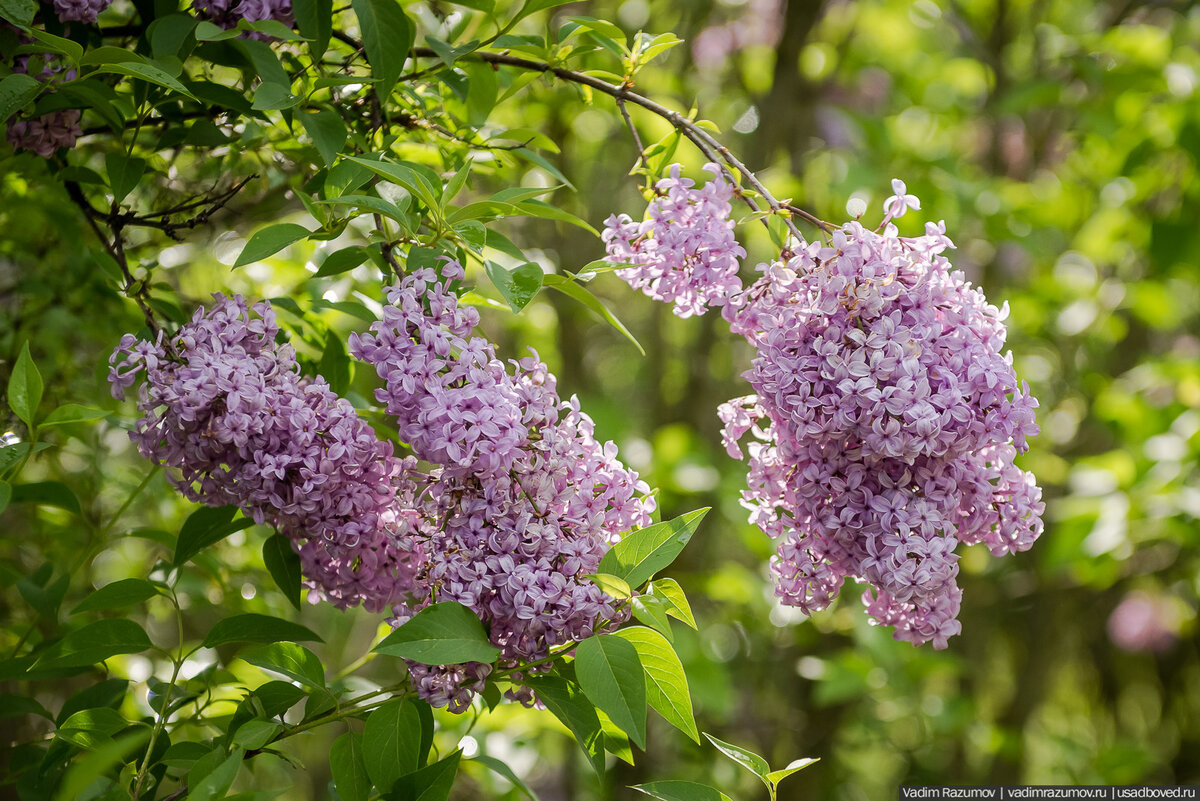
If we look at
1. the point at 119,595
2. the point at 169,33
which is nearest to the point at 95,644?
the point at 119,595

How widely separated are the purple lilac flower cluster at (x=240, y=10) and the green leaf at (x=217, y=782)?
678mm

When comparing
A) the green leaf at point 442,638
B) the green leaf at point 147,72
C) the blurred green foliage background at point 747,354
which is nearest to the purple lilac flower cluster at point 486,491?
the green leaf at point 442,638

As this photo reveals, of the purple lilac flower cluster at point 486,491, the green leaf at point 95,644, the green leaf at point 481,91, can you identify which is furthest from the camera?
the green leaf at point 481,91

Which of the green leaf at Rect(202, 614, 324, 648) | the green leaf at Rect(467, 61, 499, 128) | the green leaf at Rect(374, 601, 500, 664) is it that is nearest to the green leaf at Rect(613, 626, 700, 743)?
the green leaf at Rect(374, 601, 500, 664)

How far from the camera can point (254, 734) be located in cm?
71

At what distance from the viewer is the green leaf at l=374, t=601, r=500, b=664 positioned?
2.17ft

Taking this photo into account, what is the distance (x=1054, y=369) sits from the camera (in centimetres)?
358

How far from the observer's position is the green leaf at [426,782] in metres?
0.72

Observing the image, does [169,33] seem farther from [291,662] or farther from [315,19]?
[291,662]

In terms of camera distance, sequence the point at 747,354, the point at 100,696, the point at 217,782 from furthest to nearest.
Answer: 1. the point at 747,354
2. the point at 100,696
3. the point at 217,782

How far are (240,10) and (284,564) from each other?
1.83 feet

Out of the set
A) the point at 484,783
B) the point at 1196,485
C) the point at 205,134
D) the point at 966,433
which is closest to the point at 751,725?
the point at 484,783

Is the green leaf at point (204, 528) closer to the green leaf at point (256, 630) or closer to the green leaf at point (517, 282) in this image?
the green leaf at point (256, 630)

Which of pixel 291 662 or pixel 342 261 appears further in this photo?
pixel 342 261
